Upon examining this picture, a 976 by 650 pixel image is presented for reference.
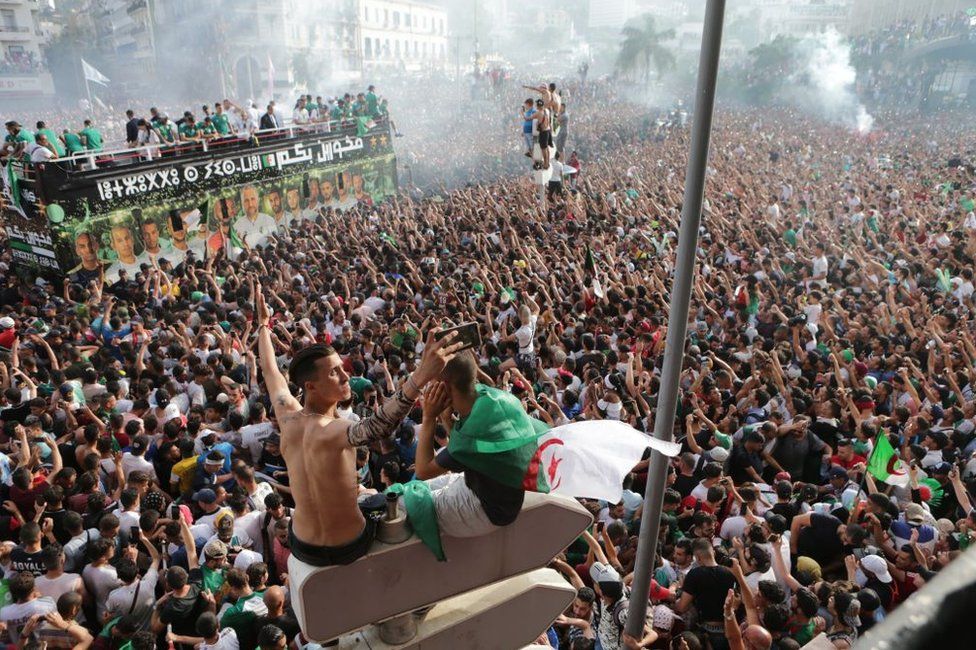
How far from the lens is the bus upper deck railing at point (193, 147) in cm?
1462

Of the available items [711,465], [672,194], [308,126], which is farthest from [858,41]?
[711,465]

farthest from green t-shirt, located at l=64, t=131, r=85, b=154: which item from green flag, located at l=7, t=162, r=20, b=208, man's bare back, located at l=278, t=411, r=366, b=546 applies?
man's bare back, located at l=278, t=411, r=366, b=546

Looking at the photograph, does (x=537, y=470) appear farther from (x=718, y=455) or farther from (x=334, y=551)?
(x=718, y=455)

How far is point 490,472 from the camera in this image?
327cm

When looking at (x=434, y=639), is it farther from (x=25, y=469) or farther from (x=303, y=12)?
(x=303, y=12)

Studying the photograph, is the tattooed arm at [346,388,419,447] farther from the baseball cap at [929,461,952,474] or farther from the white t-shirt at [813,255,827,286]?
the white t-shirt at [813,255,827,286]

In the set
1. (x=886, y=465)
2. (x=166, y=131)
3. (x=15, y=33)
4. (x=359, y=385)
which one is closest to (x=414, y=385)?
(x=886, y=465)

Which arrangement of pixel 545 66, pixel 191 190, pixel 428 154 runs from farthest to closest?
1. pixel 545 66
2. pixel 428 154
3. pixel 191 190

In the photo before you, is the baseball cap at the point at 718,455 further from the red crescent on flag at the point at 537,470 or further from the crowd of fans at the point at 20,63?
the crowd of fans at the point at 20,63

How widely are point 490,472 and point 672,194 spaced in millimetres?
17222

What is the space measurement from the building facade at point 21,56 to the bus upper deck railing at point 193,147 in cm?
4104

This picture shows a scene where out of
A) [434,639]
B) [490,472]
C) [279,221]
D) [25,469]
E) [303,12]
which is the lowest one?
[279,221]

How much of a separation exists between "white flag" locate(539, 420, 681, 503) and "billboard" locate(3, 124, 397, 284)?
39.2 feet

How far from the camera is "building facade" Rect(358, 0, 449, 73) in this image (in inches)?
2520
